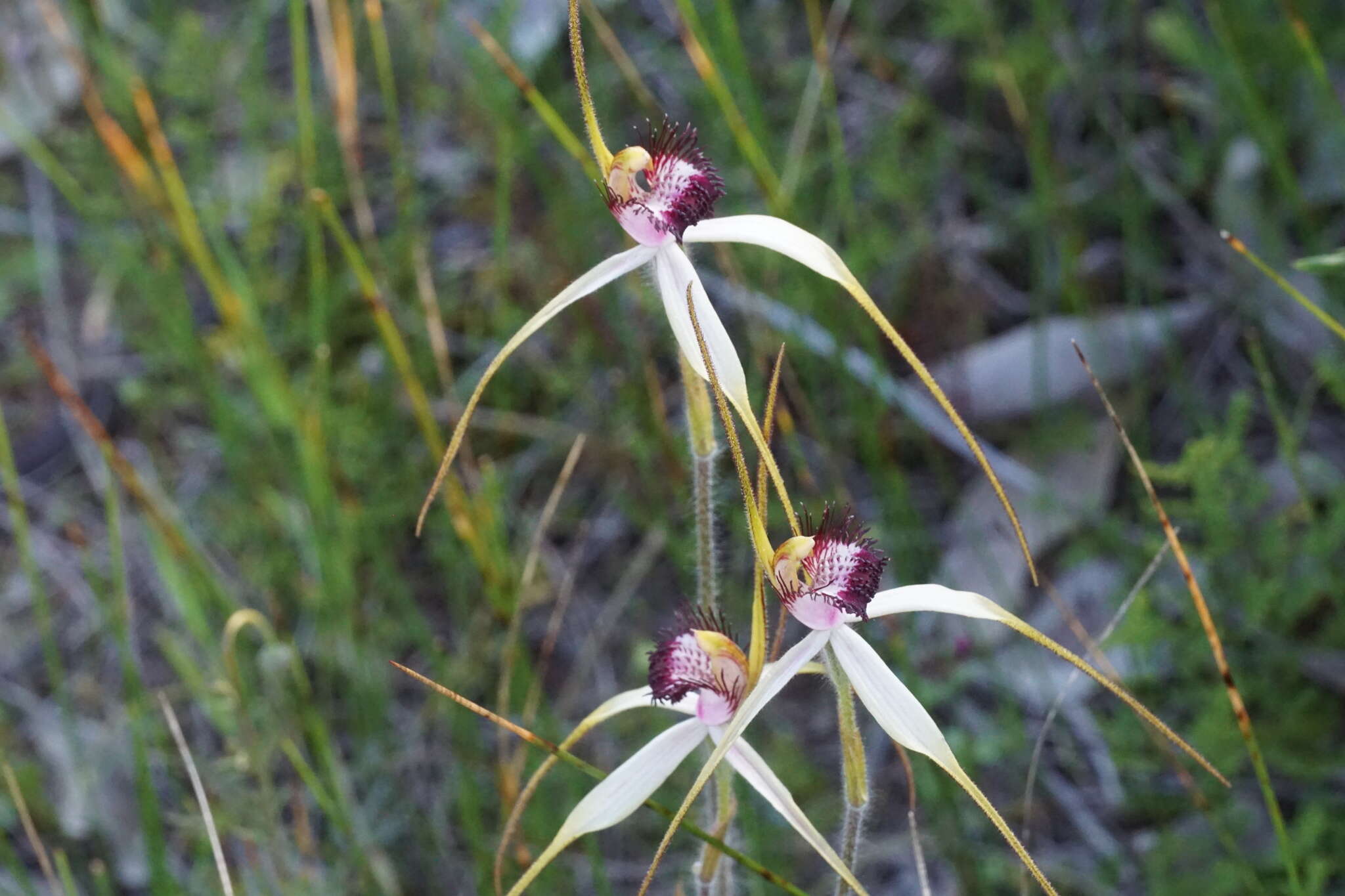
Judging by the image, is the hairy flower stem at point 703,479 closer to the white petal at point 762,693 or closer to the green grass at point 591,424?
the white petal at point 762,693

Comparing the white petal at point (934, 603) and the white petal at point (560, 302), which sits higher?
the white petal at point (560, 302)

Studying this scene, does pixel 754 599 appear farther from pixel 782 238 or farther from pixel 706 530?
pixel 782 238

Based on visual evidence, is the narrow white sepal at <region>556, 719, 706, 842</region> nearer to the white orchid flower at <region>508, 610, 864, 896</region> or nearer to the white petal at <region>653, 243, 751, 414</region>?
the white orchid flower at <region>508, 610, 864, 896</region>

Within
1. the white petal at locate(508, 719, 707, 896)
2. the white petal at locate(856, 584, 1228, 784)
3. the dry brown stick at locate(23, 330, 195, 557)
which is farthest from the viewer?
the dry brown stick at locate(23, 330, 195, 557)

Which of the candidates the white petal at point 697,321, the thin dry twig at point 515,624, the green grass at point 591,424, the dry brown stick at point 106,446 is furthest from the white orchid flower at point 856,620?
the dry brown stick at point 106,446

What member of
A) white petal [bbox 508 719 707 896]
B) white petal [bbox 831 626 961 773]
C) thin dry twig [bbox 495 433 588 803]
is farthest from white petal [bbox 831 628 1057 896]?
thin dry twig [bbox 495 433 588 803]

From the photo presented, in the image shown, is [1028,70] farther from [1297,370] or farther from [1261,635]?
[1261,635]
